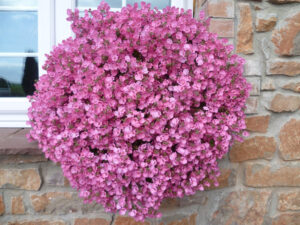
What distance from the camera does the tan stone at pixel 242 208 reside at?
1.73 metres

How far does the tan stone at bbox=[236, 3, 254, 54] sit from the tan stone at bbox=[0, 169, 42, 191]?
147 centimetres

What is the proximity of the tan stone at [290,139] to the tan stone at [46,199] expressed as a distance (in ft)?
4.60

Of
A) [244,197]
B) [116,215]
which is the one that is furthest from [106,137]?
[244,197]

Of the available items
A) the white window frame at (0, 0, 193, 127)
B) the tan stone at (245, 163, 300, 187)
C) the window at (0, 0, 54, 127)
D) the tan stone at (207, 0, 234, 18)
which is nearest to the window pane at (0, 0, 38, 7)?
the window at (0, 0, 54, 127)

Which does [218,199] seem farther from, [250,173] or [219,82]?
[219,82]

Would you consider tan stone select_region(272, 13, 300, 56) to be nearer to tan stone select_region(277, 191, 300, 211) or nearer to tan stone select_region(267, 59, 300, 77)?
tan stone select_region(267, 59, 300, 77)

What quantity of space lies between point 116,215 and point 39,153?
615 millimetres

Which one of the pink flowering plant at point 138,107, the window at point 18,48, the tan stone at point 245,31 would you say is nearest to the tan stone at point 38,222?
the pink flowering plant at point 138,107

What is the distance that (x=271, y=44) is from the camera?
5.43 feet

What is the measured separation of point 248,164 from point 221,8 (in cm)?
101

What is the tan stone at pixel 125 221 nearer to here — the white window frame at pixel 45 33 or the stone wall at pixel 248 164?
the stone wall at pixel 248 164

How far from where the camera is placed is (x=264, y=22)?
5.36 ft

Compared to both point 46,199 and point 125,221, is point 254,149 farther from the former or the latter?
point 46,199

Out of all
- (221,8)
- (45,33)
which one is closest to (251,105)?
(221,8)
